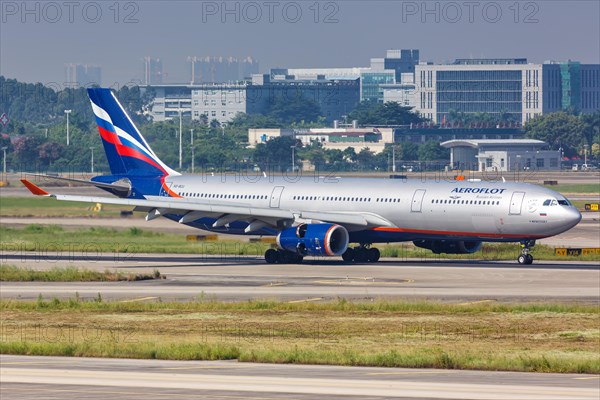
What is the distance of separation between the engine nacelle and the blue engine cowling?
4.61 meters

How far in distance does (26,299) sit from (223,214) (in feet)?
59.0

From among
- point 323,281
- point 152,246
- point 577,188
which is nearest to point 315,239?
point 323,281

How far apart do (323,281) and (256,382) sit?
28067 millimetres

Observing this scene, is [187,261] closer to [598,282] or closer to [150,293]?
→ [150,293]

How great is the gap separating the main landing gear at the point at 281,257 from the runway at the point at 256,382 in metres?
32.8

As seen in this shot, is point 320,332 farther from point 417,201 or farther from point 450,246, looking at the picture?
point 450,246

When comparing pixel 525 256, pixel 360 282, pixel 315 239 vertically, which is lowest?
pixel 360 282

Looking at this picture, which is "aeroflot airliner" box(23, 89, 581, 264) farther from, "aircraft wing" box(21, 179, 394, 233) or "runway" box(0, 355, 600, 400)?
"runway" box(0, 355, 600, 400)

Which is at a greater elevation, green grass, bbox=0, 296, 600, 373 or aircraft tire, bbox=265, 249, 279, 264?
aircraft tire, bbox=265, 249, 279, 264

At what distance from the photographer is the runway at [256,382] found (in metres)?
27.9

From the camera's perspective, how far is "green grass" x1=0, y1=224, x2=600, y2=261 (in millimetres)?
71938

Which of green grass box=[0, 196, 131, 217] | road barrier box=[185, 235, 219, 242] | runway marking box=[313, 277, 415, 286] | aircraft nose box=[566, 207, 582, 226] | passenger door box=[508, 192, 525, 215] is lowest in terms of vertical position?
runway marking box=[313, 277, 415, 286]

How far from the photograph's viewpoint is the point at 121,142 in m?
74.2

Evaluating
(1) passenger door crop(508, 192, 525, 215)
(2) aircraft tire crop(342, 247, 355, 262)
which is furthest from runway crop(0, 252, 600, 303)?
(1) passenger door crop(508, 192, 525, 215)
